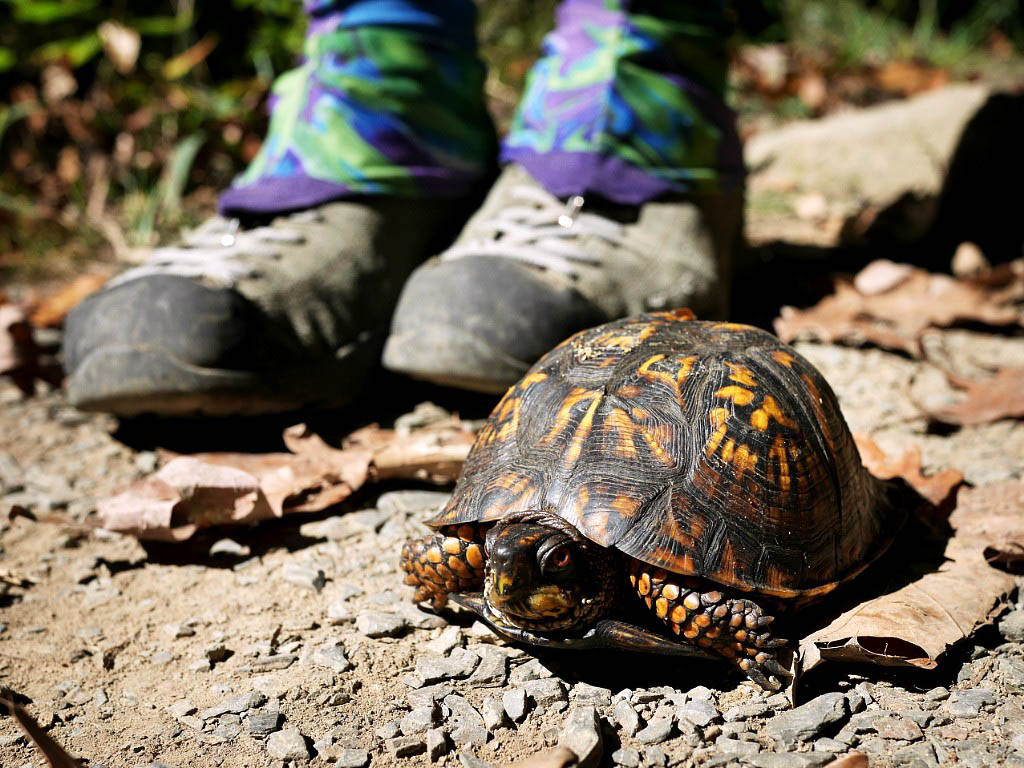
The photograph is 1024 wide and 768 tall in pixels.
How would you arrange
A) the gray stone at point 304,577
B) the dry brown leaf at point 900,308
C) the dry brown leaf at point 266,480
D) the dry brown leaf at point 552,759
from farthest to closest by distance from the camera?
the dry brown leaf at point 900,308
the dry brown leaf at point 266,480
the gray stone at point 304,577
the dry brown leaf at point 552,759

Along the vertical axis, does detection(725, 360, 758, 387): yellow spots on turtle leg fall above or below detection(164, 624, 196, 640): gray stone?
above

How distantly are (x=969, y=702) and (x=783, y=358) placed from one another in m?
0.65

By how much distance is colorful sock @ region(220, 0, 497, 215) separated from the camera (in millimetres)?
2689

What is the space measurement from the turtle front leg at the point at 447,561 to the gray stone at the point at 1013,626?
37.1 inches

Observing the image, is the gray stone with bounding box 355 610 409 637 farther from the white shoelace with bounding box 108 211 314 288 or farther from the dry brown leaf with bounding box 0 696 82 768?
the white shoelace with bounding box 108 211 314 288

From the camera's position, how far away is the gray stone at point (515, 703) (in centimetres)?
156

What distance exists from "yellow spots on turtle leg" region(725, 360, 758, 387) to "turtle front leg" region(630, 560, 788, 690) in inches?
14.2

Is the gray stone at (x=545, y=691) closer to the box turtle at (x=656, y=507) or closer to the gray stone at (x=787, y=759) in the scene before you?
the box turtle at (x=656, y=507)

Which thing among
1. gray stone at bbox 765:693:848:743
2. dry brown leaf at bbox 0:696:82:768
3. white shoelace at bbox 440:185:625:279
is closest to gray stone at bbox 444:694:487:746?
gray stone at bbox 765:693:848:743

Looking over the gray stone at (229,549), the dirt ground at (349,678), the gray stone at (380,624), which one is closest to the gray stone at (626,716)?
the dirt ground at (349,678)

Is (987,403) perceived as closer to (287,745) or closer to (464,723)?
(464,723)

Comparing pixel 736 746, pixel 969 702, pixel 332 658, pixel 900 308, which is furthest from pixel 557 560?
pixel 900 308

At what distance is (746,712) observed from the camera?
154 cm

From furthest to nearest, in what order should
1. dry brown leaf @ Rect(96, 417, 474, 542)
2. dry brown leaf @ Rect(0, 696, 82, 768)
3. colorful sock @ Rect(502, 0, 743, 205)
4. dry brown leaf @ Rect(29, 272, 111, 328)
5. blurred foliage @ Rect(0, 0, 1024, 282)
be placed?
blurred foliage @ Rect(0, 0, 1024, 282) < dry brown leaf @ Rect(29, 272, 111, 328) < colorful sock @ Rect(502, 0, 743, 205) < dry brown leaf @ Rect(96, 417, 474, 542) < dry brown leaf @ Rect(0, 696, 82, 768)
